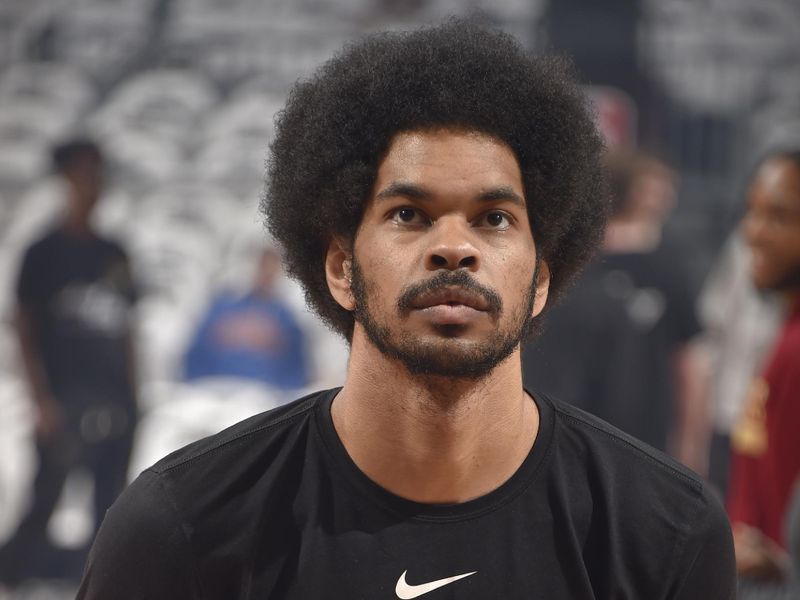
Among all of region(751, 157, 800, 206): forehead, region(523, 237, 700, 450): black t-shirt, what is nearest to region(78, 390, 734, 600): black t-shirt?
region(751, 157, 800, 206): forehead

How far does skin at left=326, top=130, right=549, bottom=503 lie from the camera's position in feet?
5.67

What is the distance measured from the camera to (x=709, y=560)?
1.78m

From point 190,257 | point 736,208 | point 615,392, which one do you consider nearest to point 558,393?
point 615,392

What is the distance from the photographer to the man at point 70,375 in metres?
5.41

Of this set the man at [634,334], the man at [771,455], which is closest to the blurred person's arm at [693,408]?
the man at [634,334]

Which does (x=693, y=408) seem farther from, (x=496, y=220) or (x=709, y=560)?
(x=496, y=220)

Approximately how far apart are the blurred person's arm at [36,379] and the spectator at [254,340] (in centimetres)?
65

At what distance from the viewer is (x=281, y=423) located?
1.86 m

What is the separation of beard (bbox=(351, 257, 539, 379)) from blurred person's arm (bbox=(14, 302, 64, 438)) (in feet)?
13.2

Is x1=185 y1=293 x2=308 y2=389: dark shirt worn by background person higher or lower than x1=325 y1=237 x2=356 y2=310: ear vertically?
lower

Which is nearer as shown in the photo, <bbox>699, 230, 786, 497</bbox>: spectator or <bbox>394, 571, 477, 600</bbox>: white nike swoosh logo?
<bbox>394, 571, 477, 600</bbox>: white nike swoosh logo

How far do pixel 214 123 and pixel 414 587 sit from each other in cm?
421

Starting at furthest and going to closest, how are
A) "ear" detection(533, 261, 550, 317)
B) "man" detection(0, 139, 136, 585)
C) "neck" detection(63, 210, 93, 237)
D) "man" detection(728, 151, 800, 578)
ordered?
"neck" detection(63, 210, 93, 237)
"man" detection(0, 139, 136, 585)
"man" detection(728, 151, 800, 578)
"ear" detection(533, 261, 550, 317)

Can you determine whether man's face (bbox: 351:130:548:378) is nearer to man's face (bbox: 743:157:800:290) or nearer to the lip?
the lip
